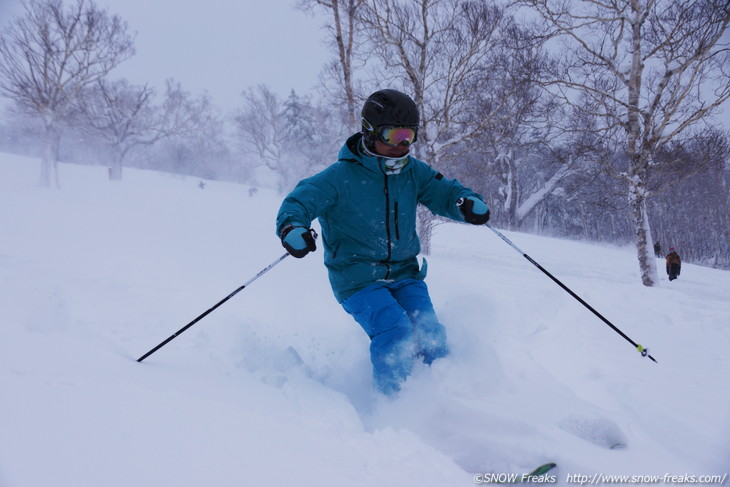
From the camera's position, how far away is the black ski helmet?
8.34ft

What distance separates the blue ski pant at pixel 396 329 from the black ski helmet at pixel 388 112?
1048mm

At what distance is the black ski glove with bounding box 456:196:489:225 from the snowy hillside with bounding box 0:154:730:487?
0.79 metres

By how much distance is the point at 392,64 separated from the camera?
9898 mm

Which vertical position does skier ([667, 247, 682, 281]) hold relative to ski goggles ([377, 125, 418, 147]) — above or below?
below

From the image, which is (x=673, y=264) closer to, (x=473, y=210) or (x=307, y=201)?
(x=473, y=210)

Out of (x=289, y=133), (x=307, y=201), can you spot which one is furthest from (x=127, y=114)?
(x=307, y=201)

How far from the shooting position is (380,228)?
2.66 metres

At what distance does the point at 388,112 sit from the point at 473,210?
0.89 meters

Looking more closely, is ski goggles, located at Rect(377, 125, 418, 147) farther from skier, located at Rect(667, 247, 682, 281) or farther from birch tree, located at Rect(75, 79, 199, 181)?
birch tree, located at Rect(75, 79, 199, 181)

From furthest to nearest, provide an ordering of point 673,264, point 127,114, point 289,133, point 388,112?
1. point 289,133
2. point 127,114
3. point 673,264
4. point 388,112

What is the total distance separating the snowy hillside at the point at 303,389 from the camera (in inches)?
54.1

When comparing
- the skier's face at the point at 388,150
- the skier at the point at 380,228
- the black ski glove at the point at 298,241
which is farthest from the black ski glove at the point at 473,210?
the black ski glove at the point at 298,241

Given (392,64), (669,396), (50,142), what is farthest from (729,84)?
(50,142)

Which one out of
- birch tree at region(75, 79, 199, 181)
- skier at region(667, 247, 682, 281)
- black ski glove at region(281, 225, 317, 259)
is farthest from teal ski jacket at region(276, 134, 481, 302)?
birch tree at region(75, 79, 199, 181)
